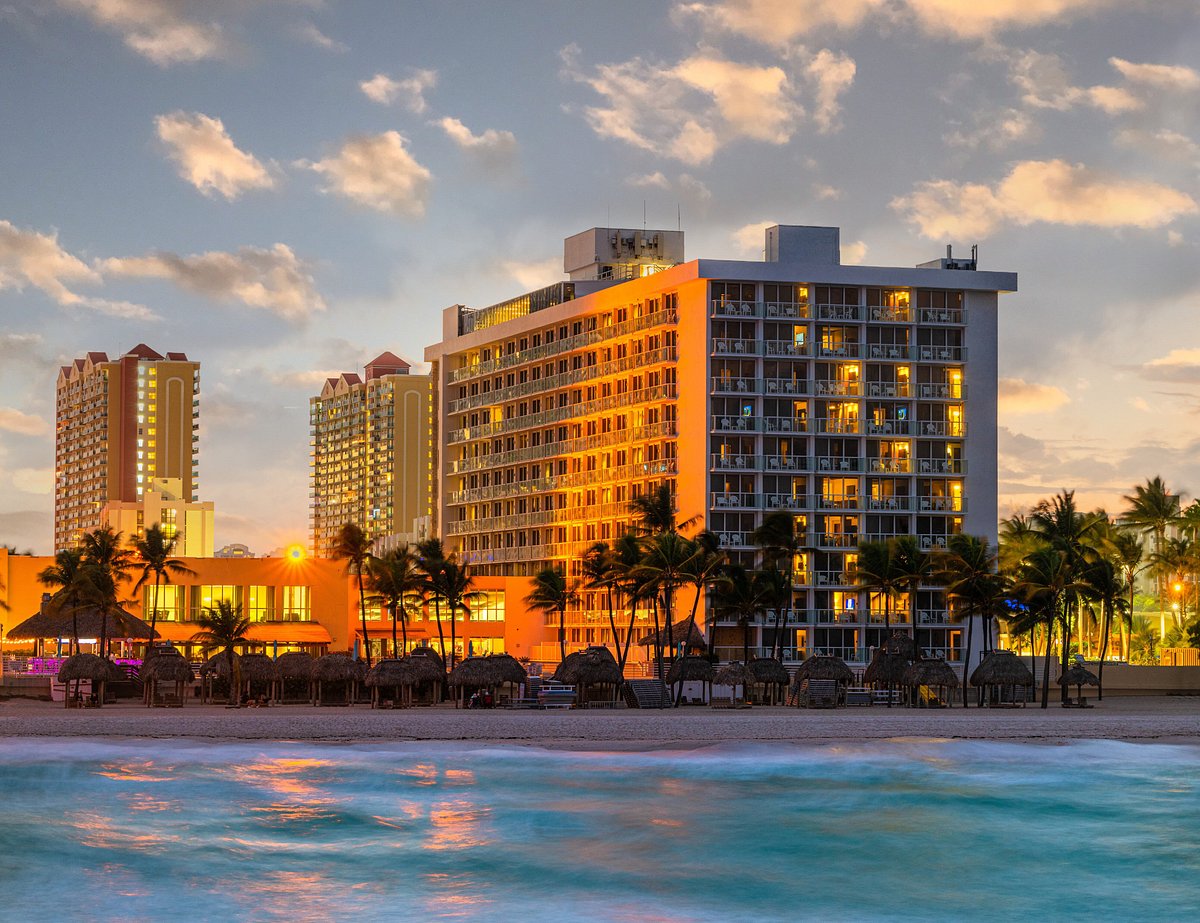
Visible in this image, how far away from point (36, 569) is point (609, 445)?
34983mm

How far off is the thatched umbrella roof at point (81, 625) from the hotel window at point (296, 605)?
16314 millimetres

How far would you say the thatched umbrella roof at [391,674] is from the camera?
67.7 m

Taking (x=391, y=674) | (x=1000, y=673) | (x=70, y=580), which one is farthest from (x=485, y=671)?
(x=70, y=580)

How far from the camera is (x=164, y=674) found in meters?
69.7

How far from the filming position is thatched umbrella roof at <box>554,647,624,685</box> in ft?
225

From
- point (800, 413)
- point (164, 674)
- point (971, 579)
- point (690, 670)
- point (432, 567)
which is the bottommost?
point (690, 670)

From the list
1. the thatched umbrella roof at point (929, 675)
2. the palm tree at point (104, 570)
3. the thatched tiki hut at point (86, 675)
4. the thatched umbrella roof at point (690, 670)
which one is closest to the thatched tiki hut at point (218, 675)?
the thatched tiki hut at point (86, 675)

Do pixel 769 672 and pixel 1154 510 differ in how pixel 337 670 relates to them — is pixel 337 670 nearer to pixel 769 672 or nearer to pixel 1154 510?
pixel 769 672

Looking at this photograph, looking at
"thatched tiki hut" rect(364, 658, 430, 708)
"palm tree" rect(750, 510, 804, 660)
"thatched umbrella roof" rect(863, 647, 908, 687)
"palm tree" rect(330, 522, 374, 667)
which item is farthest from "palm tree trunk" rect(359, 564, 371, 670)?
"thatched umbrella roof" rect(863, 647, 908, 687)

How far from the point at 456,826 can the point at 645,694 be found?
27.4m

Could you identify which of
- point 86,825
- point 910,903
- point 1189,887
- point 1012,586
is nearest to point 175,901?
point 86,825

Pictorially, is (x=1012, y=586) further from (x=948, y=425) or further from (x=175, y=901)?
(x=175, y=901)

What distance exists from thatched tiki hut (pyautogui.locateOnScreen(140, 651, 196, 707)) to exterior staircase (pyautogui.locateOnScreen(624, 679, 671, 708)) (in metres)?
18.1

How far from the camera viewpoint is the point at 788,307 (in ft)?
327
